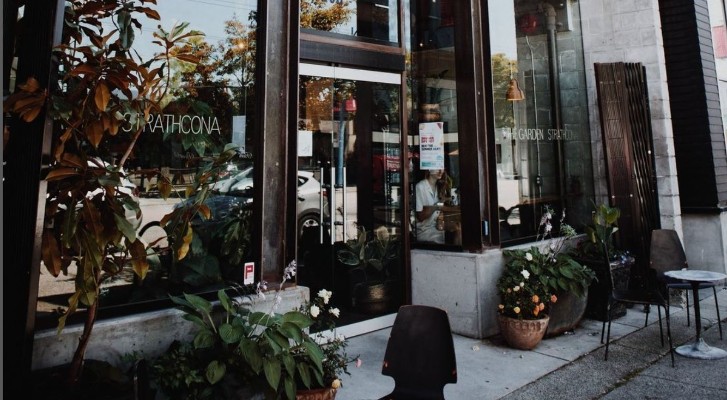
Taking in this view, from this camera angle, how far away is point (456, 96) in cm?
557

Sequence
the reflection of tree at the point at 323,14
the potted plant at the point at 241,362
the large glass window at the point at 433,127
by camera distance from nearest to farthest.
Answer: the potted plant at the point at 241,362, the reflection of tree at the point at 323,14, the large glass window at the point at 433,127

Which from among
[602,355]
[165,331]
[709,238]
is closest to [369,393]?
[165,331]

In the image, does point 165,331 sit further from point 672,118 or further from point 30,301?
point 672,118

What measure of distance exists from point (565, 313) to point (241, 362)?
12.2ft

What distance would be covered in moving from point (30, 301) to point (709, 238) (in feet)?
28.7

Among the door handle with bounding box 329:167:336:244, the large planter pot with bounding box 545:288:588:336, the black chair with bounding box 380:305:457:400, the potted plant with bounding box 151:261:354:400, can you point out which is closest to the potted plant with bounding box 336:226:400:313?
the door handle with bounding box 329:167:336:244

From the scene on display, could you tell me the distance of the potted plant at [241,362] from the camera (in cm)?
274

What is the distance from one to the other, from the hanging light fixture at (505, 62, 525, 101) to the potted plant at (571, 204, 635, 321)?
1732 mm

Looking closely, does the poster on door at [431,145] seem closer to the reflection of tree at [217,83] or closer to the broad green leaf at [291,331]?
the reflection of tree at [217,83]

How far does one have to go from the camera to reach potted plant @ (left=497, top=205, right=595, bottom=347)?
4.64 m

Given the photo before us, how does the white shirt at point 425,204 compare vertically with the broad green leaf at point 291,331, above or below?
above

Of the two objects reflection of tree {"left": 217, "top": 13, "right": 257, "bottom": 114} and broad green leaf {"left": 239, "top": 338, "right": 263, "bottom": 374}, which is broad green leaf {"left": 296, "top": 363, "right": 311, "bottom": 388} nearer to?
broad green leaf {"left": 239, "top": 338, "right": 263, "bottom": 374}

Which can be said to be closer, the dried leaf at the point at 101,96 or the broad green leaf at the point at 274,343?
the dried leaf at the point at 101,96

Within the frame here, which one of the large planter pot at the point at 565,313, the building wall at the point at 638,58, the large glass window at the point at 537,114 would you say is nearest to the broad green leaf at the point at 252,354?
the large planter pot at the point at 565,313
